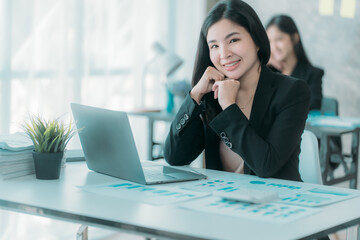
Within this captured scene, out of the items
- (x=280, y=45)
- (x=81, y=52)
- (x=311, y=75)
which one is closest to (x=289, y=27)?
(x=280, y=45)

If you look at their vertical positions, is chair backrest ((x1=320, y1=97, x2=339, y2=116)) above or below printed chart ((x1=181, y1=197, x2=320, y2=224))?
above

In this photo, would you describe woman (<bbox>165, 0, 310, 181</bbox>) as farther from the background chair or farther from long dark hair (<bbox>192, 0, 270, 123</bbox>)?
the background chair

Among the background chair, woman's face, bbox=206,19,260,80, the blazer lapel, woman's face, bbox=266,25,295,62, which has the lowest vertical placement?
the background chair

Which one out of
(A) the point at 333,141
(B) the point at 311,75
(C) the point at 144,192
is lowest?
(A) the point at 333,141

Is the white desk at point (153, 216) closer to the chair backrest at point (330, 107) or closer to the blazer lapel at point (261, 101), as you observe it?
the blazer lapel at point (261, 101)

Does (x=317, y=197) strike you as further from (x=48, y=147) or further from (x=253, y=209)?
(x=48, y=147)

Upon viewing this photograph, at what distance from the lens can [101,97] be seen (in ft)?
12.6

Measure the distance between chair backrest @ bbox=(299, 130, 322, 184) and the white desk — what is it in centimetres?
47

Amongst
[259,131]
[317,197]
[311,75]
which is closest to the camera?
[317,197]

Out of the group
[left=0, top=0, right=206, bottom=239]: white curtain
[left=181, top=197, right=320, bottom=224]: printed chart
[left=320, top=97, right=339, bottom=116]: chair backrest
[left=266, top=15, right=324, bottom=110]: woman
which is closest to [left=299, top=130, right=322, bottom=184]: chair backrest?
[left=181, top=197, right=320, bottom=224]: printed chart

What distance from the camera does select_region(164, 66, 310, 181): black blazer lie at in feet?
5.67

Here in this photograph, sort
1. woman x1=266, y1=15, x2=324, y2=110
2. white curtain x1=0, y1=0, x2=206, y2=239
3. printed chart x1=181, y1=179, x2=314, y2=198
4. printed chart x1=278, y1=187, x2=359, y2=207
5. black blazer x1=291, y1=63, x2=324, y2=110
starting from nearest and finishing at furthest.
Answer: printed chart x1=278, y1=187, x2=359, y2=207, printed chart x1=181, y1=179, x2=314, y2=198, white curtain x1=0, y1=0, x2=206, y2=239, black blazer x1=291, y1=63, x2=324, y2=110, woman x1=266, y1=15, x2=324, y2=110

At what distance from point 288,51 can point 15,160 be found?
124 inches

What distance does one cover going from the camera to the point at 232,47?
6.30 feet
